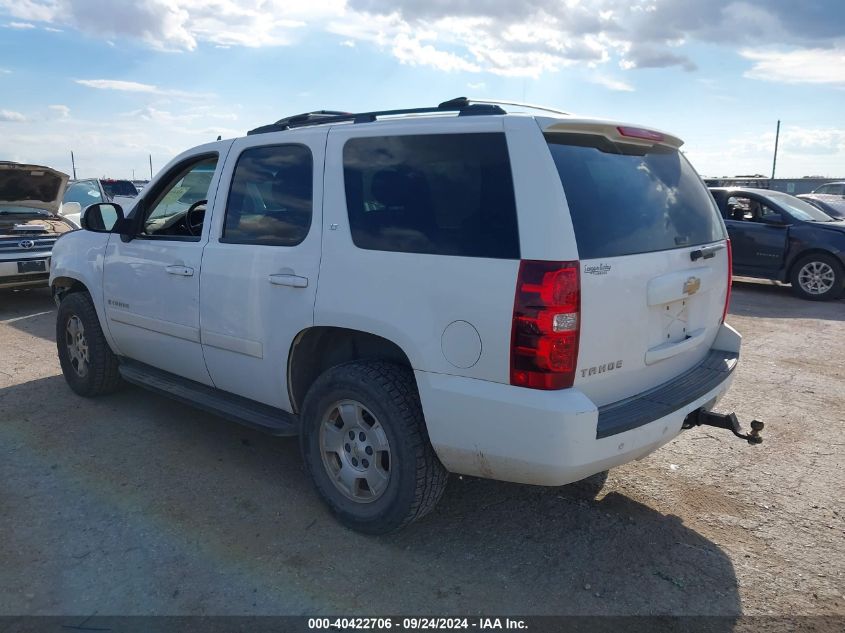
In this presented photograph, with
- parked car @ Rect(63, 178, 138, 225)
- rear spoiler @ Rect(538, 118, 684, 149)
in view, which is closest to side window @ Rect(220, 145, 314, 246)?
rear spoiler @ Rect(538, 118, 684, 149)

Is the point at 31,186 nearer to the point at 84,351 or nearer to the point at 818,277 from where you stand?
the point at 84,351

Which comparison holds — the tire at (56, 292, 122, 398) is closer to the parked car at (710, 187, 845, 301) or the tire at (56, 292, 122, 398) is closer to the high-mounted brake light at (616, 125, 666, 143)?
the high-mounted brake light at (616, 125, 666, 143)

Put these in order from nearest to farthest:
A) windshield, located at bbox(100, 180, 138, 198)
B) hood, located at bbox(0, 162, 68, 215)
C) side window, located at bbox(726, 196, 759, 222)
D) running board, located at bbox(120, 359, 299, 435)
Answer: running board, located at bbox(120, 359, 299, 435) → hood, located at bbox(0, 162, 68, 215) → side window, located at bbox(726, 196, 759, 222) → windshield, located at bbox(100, 180, 138, 198)

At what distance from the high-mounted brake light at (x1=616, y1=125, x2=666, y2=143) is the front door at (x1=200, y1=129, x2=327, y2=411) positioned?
61.2 inches

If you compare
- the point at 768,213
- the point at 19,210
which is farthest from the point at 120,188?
the point at 768,213

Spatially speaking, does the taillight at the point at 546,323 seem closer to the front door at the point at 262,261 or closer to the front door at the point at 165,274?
the front door at the point at 262,261

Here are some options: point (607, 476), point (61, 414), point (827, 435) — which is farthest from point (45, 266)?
point (827, 435)

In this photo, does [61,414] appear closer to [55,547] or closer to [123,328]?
[123,328]

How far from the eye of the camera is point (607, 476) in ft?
13.6

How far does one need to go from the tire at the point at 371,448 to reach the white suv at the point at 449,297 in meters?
0.01

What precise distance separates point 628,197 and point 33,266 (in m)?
8.50

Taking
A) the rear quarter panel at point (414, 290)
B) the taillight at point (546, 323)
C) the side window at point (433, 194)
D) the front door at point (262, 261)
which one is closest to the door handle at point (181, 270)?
the front door at point (262, 261)

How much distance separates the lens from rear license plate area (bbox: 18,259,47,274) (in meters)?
8.98

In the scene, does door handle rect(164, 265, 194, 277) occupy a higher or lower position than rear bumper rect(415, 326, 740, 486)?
higher
